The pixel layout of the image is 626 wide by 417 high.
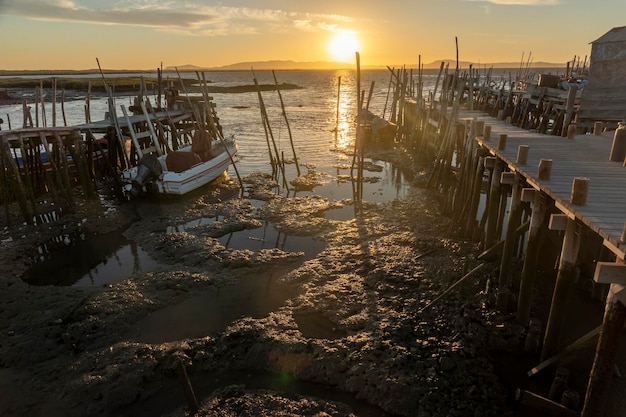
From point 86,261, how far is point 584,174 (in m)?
13.4

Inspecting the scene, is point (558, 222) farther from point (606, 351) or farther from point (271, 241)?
point (271, 241)

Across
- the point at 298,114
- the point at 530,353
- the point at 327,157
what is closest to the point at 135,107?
the point at 327,157

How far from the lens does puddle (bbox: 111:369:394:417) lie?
6473mm

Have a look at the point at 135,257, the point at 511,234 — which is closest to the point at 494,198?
the point at 511,234

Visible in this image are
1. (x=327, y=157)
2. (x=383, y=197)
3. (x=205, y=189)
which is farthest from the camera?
(x=327, y=157)

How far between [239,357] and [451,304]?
483 centimetres

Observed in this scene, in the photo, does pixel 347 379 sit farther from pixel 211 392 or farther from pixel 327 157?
pixel 327 157

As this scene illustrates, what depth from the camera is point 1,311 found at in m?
9.00

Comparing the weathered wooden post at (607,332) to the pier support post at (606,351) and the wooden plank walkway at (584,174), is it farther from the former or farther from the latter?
the wooden plank walkway at (584,174)

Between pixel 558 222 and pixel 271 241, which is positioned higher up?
pixel 558 222

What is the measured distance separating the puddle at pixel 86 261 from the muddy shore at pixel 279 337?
16.3 inches

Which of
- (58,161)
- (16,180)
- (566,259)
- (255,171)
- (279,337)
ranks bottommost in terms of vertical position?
(279,337)

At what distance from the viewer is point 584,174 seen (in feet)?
26.9

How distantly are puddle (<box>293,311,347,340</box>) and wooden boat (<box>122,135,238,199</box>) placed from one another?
997 centimetres
